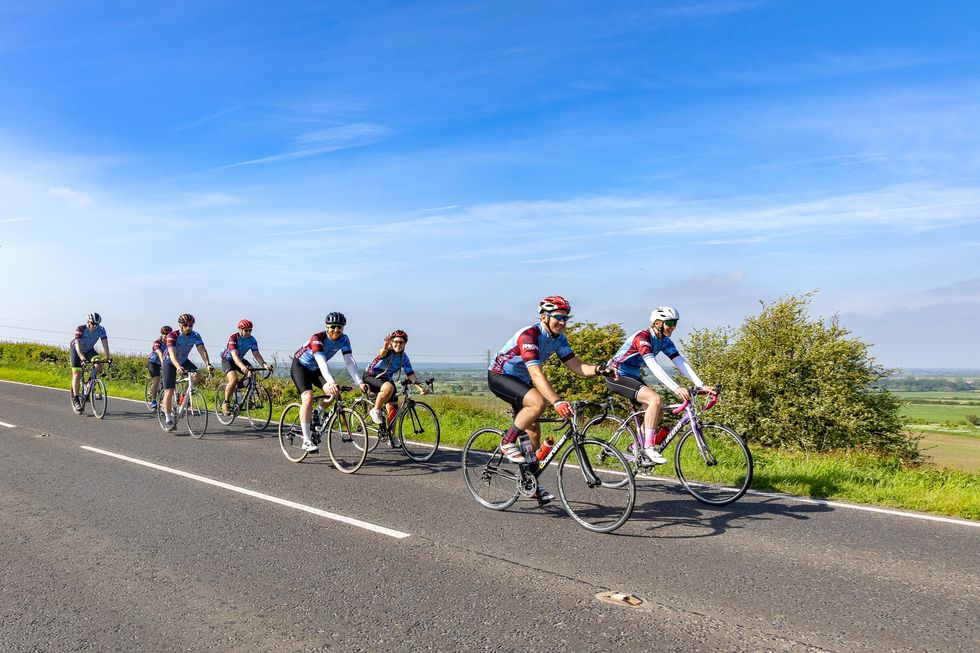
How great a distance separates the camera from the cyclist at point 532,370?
667cm

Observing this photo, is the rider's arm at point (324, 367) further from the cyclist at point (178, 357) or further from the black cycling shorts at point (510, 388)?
the cyclist at point (178, 357)

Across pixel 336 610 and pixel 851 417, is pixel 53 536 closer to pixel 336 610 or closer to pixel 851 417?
pixel 336 610

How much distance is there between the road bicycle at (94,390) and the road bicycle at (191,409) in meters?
2.75

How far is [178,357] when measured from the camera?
13766 millimetres

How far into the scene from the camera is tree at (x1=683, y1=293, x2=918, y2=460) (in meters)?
22.9

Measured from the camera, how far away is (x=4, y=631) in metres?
4.24

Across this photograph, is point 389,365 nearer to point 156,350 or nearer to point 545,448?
point 545,448

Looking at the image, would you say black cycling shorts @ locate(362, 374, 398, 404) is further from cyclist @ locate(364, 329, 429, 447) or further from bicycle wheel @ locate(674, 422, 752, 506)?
bicycle wheel @ locate(674, 422, 752, 506)

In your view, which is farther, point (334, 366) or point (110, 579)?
point (334, 366)

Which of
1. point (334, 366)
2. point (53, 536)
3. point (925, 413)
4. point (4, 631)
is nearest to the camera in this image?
point (4, 631)

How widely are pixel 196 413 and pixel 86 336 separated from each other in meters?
5.15

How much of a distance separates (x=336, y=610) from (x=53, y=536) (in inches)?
136

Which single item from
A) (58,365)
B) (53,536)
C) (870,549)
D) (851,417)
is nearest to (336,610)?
(53,536)


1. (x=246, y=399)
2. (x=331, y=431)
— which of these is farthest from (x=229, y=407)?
(x=331, y=431)
